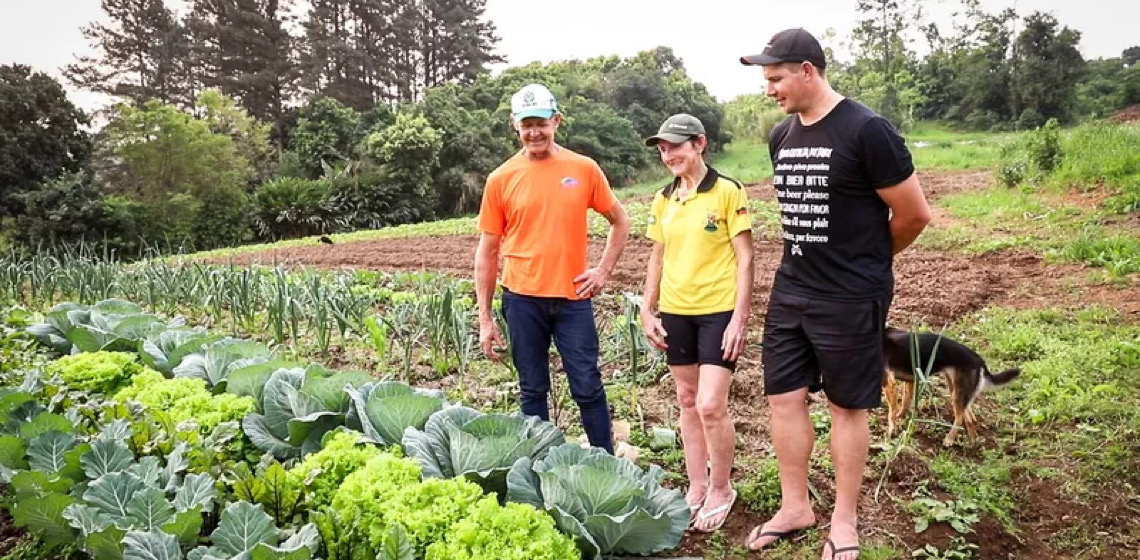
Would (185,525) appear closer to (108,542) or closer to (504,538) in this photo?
(108,542)

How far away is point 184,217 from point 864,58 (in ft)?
104

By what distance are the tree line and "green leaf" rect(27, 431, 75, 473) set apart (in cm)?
1049

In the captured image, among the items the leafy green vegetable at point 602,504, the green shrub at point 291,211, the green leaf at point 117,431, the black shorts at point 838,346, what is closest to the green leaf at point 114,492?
the green leaf at point 117,431

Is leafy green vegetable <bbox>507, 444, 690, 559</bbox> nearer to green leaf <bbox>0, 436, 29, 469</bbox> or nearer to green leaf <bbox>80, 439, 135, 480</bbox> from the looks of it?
green leaf <bbox>80, 439, 135, 480</bbox>

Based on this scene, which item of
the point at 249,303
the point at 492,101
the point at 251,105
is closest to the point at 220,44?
the point at 251,105

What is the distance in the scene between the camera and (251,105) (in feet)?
85.0

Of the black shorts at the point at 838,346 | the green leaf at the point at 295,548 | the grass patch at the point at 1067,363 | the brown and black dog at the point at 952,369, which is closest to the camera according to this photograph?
the green leaf at the point at 295,548

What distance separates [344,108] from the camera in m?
21.8

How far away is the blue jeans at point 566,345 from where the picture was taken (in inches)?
103

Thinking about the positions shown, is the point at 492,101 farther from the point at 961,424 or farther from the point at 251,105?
the point at 961,424

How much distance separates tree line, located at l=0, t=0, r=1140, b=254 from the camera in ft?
57.7

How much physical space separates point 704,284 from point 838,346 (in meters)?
0.45

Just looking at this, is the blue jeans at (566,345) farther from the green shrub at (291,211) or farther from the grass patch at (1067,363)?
the green shrub at (291,211)

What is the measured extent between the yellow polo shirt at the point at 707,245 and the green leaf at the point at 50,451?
2.05 meters
